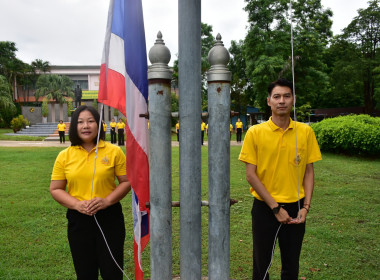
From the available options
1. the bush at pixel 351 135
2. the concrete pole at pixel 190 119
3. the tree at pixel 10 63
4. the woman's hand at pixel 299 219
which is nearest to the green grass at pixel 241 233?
the woman's hand at pixel 299 219

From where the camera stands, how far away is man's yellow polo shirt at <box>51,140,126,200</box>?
227 cm

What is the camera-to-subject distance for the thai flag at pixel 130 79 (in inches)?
80.2

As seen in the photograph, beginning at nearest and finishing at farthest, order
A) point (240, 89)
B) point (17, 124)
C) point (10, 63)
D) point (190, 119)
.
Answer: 1. point (190, 119)
2. point (17, 124)
3. point (240, 89)
4. point (10, 63)

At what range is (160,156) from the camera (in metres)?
1.77

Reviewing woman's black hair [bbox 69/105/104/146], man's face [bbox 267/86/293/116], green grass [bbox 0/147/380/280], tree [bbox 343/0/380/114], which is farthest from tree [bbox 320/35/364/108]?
woman's black hair [bbox 69/105/104/146]

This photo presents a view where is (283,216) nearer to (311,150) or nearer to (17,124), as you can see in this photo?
(311,150)

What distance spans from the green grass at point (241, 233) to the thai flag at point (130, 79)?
5.88 feet

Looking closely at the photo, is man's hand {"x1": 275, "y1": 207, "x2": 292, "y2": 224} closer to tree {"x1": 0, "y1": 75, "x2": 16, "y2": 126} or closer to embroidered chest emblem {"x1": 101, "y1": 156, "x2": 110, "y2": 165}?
embroidered chest emblem {"x1": 101, "y1": 156, "x2": 110, "y2": 165}

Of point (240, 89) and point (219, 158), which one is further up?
point (240, 89)

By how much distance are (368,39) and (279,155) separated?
3438 cm

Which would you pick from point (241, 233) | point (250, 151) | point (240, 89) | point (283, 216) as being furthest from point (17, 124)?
point (283, 216)

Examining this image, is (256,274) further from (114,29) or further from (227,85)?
(114,29)

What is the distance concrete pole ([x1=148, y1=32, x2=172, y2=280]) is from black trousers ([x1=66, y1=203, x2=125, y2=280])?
62 cm

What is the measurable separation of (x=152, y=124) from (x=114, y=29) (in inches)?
28.5
